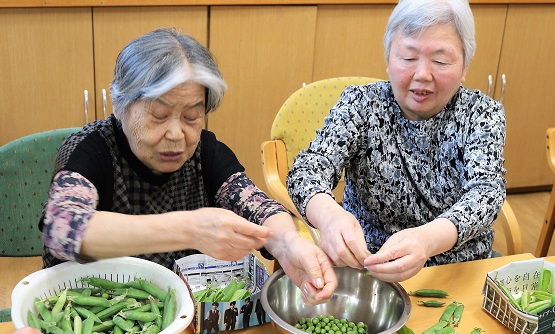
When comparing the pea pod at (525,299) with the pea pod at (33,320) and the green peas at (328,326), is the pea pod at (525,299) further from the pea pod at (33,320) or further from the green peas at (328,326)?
the pea pod at (33,320)

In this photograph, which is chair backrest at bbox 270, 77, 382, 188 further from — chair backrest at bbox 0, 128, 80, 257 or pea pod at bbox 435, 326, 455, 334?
pea pod at bbox 435, 326, 455, 334

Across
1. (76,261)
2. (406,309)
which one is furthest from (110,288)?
(406,309)

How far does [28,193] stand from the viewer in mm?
1857

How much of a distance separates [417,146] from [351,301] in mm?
609

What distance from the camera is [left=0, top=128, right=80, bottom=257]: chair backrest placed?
6.00 feet

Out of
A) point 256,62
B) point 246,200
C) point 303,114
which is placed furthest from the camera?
point 256,62

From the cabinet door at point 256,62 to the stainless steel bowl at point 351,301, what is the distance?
1920mm

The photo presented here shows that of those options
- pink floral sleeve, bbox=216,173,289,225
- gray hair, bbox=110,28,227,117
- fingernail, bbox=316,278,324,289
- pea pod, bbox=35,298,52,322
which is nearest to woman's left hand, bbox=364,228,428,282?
fingernail, bbox=316,278,324,289

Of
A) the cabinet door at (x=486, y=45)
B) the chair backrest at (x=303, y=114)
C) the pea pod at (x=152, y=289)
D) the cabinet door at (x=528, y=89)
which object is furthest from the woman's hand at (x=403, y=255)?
the cabinet door at (x=528, y=89)

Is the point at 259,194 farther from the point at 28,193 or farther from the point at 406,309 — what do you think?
the point at 28,193

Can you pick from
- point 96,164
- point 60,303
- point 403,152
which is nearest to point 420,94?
point 403,152

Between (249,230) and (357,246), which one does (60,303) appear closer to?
(249,230)

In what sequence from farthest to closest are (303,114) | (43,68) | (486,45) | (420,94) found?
1. (486,45)
2. (43,68)
3. (303,114)
4. (420,94)

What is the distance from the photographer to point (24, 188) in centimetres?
185
